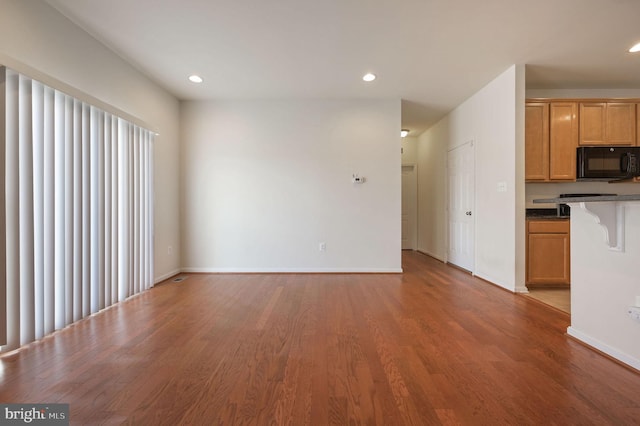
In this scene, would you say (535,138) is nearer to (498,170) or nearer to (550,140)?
(550,140)

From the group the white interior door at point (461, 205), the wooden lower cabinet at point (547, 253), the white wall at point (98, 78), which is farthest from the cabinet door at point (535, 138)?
the white wall at point (98, 78)

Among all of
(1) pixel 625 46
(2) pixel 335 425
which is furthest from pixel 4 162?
(1) pixel 625 46

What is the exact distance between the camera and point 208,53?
329cm

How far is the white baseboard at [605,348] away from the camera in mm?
1861

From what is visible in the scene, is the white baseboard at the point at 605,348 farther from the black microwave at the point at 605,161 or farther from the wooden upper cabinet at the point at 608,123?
the wooden upper cabinet at the point at 608,123

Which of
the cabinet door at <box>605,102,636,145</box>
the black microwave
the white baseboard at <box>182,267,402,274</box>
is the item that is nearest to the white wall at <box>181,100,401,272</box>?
the white baseboard at <box>182,267,402,274</box>

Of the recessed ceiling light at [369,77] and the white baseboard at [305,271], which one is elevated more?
the recessed ceiling light at [369,77]

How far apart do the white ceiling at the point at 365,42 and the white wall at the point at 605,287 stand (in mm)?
1860

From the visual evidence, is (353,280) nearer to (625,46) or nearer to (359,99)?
(359,99)

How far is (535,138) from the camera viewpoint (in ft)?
12.7

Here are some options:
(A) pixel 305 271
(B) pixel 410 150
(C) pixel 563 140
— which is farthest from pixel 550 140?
(A) pixel 305 271

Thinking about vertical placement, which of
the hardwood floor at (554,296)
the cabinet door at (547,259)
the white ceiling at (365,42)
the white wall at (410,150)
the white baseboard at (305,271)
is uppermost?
the white ceiling at (365,42)

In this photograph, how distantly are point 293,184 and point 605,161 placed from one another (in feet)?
13.9

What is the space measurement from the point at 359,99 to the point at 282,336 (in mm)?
3733
